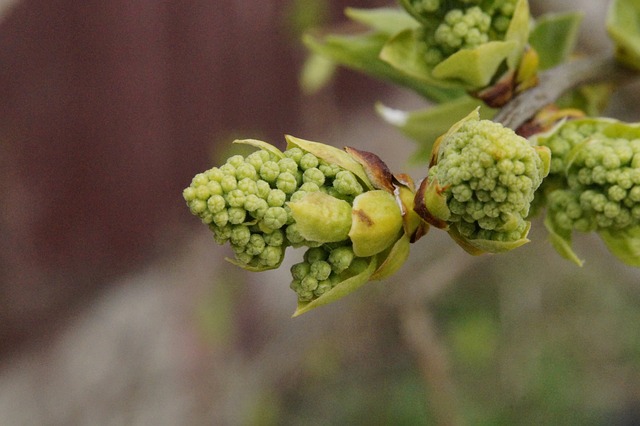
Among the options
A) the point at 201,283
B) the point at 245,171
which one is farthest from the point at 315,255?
the point at 201,283

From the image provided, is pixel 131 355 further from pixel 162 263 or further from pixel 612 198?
pixel 612 198

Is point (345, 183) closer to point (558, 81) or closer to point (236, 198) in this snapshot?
point (236, 198)

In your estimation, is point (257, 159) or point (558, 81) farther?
point (558, 81)

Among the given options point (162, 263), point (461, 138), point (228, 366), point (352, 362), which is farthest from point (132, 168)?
point (461, 138)

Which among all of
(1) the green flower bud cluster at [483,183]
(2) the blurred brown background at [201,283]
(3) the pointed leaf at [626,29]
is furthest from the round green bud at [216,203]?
(2) the blurred brown background at [201,283]

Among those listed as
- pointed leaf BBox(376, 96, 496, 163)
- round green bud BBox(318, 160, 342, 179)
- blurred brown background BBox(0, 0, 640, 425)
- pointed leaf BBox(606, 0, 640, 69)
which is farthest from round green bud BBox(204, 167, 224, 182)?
blurred brown background BBox(0, 0, 640, 425)
